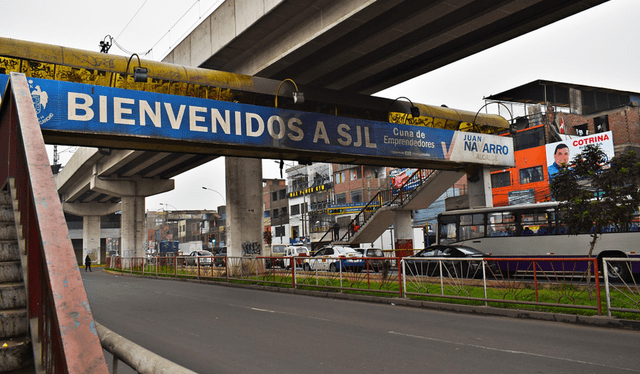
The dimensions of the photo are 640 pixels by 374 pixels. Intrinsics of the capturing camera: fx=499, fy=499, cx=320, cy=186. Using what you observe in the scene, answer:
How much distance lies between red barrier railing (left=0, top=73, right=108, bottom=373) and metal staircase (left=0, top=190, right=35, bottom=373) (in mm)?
200

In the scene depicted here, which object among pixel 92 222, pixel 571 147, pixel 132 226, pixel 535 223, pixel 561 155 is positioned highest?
pixel 571 147

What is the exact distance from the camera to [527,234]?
2303 centimetres

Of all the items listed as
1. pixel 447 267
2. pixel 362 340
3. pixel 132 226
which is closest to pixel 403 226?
pixel 447 267

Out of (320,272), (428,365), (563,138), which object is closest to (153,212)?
(563,138)

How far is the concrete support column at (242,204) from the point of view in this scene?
26156 mm

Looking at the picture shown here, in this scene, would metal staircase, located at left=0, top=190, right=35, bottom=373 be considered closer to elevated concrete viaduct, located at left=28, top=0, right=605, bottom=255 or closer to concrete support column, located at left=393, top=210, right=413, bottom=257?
elevated concrete viaduct, located at left=28, top=0, right=605, bottom=255

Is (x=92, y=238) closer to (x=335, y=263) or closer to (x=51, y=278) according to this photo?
(x=335, y=263)

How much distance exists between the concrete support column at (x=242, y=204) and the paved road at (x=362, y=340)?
37.6 ft

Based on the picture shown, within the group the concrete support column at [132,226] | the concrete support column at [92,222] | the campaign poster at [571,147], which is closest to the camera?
the campaign poster at [571,147]

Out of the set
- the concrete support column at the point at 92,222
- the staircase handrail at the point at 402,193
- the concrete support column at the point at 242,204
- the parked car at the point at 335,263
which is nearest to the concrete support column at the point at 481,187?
the staircase handrail at the point at 402,193

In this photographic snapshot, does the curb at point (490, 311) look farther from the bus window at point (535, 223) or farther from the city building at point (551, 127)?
the city building at point (551, 127)

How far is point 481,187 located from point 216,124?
50.2ft

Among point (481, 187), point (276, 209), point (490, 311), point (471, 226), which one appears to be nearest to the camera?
point (490, 311)

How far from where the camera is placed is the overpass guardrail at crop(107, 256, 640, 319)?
11133mm
